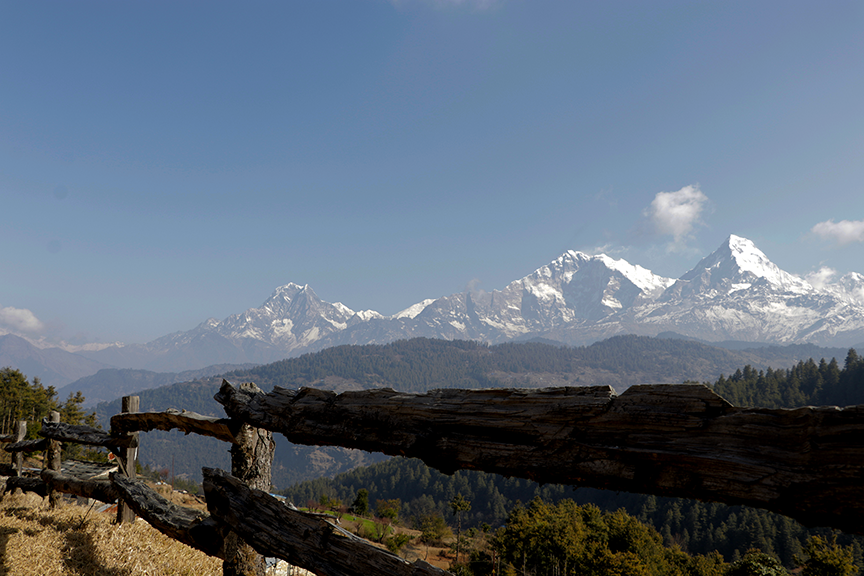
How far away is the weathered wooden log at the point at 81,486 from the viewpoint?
19.7 feet

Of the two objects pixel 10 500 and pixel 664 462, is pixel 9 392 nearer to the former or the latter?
pixel 10 500

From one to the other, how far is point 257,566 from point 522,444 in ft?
10.5

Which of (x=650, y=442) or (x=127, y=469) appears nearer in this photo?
(x=650, y=442)

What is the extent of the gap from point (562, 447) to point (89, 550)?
6.29 m

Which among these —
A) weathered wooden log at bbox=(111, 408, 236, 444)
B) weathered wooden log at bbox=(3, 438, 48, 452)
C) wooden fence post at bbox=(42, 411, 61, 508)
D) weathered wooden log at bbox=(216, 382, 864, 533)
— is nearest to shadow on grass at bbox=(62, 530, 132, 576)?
weathered wooden log at bbox=(111, 408, 236, 444)

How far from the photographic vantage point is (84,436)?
6.97 m

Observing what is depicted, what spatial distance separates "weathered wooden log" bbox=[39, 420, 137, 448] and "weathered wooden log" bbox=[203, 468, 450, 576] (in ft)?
11.6

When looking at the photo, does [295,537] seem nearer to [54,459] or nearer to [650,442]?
[650,442]

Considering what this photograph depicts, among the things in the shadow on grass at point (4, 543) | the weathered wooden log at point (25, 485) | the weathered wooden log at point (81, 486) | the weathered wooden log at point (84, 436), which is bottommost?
the weathered wooden log at point (25, 485)

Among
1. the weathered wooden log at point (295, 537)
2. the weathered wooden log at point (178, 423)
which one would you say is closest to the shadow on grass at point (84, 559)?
the weathered wooden log at point (178, 423)

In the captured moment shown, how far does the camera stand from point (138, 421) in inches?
231

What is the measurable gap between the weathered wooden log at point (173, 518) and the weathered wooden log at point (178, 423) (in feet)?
2.20

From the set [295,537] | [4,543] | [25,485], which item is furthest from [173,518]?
[25,485]

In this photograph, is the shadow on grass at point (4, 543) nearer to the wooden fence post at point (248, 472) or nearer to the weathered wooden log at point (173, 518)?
the weathered wooden log at point (173, 518)
